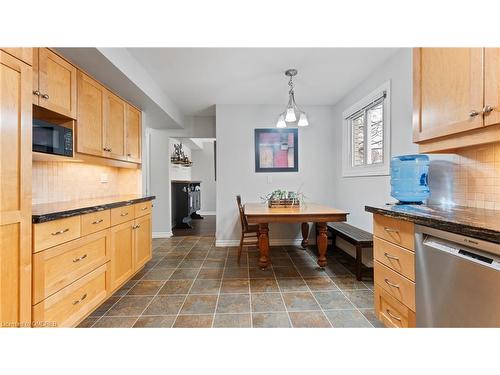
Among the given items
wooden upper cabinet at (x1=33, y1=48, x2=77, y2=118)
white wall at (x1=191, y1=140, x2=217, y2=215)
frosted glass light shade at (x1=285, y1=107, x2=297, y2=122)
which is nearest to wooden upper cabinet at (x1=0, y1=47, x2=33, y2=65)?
wooden upper cabinet at (x1=33, y1=48, x2=77, y2=118)

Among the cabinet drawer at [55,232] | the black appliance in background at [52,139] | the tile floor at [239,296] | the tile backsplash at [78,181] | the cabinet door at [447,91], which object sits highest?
the cabinet door at [447,91]

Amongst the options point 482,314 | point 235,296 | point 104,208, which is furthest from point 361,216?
point 104,208

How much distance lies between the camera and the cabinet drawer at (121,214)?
2064 millimetres

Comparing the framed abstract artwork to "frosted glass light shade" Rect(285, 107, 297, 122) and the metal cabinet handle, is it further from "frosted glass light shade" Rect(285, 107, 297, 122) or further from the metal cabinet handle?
the metal cabinet handle

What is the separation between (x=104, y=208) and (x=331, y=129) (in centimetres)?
362

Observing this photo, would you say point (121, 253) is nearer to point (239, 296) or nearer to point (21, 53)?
point (239, 296)

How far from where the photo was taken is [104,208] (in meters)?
1.91

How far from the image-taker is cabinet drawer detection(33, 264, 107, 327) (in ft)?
4.39

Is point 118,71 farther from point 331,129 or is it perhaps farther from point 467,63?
point 331,129

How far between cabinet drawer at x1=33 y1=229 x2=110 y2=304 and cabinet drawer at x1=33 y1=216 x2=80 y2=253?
0.04m

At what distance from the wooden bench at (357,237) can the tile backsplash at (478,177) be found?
97cm

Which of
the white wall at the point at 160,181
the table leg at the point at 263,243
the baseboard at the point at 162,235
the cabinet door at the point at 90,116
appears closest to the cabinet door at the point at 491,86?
the table leg at the point at 263,243

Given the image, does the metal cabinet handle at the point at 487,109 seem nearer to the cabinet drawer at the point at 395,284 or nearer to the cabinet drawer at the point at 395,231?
the cabinet drawer at the point at 395,231

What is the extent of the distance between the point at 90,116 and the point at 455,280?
9.67 ft
